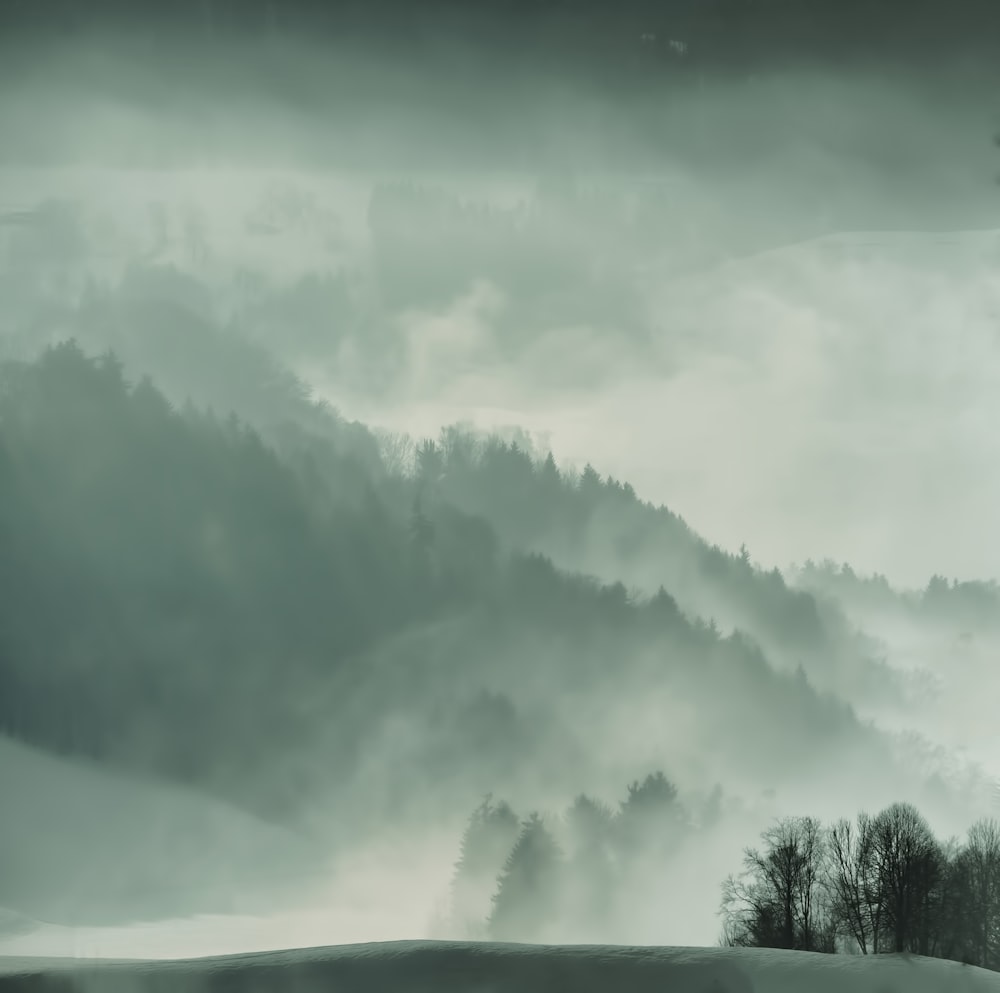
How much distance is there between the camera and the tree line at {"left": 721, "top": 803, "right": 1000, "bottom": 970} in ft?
63.1

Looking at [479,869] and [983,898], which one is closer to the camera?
[983,898]

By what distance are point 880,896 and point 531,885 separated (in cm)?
2096

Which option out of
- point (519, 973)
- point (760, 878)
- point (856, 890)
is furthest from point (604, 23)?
point (519, 973)

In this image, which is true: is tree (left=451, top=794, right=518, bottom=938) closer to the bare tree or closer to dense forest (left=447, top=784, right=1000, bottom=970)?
dense forest (left=447, top=784, right=1000, bottom=970)

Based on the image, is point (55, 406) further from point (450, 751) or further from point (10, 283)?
point (450, 751)

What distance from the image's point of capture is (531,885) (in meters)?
39.5

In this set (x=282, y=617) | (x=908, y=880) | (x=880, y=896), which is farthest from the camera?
(x=282, y=617)

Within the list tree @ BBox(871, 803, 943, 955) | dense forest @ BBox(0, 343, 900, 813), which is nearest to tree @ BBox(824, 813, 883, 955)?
tree @ BBox(871, 803, 943, 955)

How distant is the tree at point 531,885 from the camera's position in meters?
38.6

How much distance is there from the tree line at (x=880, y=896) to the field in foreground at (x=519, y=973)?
17.2 ft

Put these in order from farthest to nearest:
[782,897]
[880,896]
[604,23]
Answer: [604,23] < [782,897] < [880,896]

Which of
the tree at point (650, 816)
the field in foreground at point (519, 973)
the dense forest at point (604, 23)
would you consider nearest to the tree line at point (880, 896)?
the field in foreground at point (519, 973)

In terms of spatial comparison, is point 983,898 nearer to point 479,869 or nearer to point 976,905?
point 976,905

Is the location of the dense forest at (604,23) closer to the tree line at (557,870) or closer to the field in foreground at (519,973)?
the field in foreground at (519,973)
